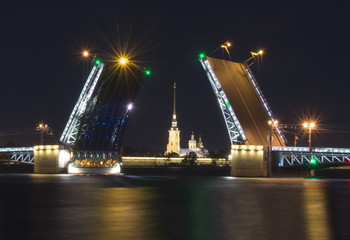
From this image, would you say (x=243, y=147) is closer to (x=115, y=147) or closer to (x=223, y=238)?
(x=115, y=147)

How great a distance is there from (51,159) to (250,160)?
24305 mm

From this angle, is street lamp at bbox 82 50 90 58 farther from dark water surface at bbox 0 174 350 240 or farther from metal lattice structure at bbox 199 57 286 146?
dark water surface at bbox 0 174 350 240

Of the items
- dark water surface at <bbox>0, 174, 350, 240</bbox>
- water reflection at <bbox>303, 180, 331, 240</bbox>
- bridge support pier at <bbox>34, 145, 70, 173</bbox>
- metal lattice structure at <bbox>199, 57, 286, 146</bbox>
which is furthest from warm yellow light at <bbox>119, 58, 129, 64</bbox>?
water reflection at <bbox>303, 180, 331, 240</bbox>

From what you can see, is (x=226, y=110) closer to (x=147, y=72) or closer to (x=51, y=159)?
(x=147, y=72)

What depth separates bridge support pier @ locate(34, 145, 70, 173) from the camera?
6244 cm

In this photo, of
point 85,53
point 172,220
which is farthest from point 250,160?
point 172,220

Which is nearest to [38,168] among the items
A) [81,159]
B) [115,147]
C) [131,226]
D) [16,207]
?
[81,159]

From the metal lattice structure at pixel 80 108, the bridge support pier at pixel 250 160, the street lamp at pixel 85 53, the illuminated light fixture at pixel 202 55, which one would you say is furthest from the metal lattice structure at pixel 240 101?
→ the street lamp at pixel 85 53

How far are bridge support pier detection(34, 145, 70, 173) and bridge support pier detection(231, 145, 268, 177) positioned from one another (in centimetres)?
2023

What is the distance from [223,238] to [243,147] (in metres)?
44.1

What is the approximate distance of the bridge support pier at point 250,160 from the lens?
179 ft

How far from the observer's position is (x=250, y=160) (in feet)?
181

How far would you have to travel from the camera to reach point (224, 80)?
172 ft

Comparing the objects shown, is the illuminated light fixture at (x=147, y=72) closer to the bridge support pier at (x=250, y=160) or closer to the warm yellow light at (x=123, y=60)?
the warm yellow light at (x=123, y=60)
